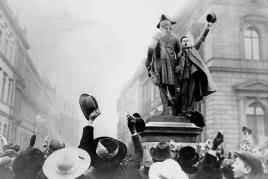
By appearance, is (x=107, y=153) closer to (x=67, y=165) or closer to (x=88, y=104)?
(x=67, y=165)

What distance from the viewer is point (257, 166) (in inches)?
114

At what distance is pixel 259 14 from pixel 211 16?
16.7m

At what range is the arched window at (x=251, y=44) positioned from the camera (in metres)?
20.0

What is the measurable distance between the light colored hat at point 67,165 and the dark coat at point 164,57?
7.85 ft

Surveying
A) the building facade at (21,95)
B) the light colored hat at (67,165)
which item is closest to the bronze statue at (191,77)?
the light colored hat at (67,165)

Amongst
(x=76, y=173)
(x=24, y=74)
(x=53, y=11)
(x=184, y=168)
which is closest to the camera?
(x=76, y=173)

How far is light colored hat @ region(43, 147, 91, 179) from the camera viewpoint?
241cm

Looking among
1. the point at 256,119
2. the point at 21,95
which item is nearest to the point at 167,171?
the point at 256,119

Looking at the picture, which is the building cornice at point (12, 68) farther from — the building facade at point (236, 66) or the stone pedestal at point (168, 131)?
the stone pedestal at point (168, 131)

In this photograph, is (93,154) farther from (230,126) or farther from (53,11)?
(230,126)

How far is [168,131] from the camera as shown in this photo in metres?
4.42

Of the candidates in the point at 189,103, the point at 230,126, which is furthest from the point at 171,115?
the point at 230,126

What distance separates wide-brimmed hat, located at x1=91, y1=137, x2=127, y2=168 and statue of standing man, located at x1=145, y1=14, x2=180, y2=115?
2.12m

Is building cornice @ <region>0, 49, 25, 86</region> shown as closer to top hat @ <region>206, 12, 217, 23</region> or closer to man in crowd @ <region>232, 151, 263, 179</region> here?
top hat @ <region>206, 12, 217, 23</region>
